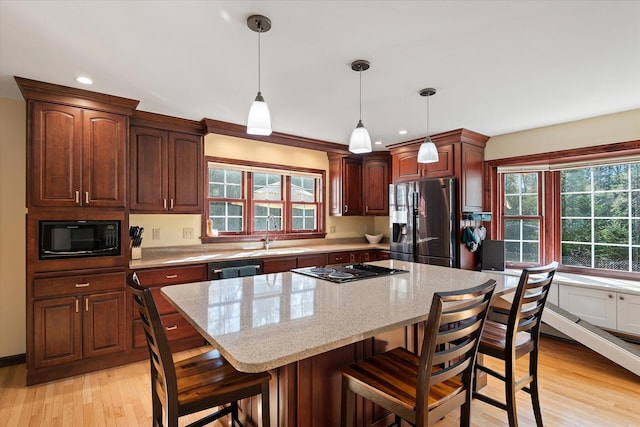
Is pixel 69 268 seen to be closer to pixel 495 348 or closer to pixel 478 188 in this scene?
pixel 495 348

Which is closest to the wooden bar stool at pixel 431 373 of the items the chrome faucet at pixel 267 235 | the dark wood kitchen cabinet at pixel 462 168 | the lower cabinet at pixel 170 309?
the lower cabinet at pixel 170 309

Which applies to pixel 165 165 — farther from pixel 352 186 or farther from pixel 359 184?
pixel 359 184

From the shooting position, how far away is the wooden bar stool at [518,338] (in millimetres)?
1710

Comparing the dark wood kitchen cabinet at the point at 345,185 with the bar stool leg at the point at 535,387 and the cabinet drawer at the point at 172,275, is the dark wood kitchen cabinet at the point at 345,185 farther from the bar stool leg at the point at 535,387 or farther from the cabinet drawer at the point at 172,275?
the bar stool leg at the point at 535,387

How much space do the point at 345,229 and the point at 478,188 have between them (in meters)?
2.06

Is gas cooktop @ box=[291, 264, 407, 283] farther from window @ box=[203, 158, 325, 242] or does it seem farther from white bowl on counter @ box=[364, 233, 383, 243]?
white bowl on counter @ box=[364, 233, 383, 243]

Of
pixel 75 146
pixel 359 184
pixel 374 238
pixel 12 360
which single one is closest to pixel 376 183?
pixel 359 184

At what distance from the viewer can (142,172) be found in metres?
3.28

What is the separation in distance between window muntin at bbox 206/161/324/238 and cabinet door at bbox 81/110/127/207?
1196 mm

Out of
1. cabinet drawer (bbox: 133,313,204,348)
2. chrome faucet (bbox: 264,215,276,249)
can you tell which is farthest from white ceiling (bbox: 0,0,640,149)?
cabinet drawer (bbox: 133,313,204,348)

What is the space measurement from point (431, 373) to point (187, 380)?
3.33 ft

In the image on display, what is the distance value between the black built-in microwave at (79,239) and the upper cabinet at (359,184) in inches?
115

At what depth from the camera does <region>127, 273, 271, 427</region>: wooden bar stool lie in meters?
1.23

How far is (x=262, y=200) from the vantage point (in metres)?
4.45
